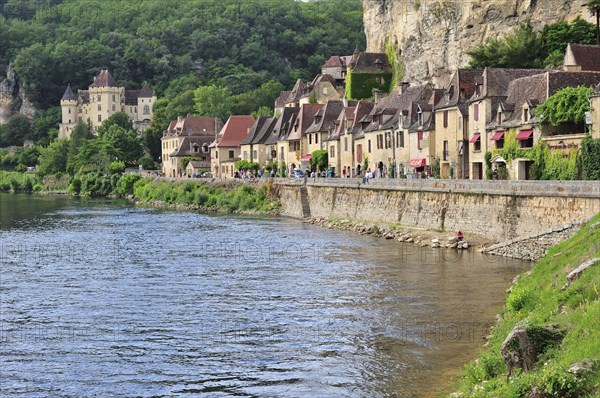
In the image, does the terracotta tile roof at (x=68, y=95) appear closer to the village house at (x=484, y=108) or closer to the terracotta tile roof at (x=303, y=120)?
the terracotta tile roof at (x=303, y=120)

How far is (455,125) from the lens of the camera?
177 feet

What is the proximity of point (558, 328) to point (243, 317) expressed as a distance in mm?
11096

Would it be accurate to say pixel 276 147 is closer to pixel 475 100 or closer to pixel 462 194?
pixel 475 100

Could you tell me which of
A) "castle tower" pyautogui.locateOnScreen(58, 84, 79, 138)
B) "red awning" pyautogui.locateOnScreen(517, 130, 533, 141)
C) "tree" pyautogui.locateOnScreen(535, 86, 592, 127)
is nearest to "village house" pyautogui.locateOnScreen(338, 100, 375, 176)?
"red awning" pyautogui.locateOnScreen(517, 130, 533, 141)

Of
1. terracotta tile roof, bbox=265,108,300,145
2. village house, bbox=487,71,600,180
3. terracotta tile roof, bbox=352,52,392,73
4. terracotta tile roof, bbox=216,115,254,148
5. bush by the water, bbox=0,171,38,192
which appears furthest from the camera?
bush by the water, bbox=0,171,38,192

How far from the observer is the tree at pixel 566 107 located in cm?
4059

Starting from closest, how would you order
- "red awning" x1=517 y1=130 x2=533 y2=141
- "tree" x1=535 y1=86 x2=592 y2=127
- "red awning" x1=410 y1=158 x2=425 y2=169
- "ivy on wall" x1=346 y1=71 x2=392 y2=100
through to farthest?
"tree" x1=535 y1=86 x2=592 y2=127
"red awning" x1=517 y1=130 x2=533 y2=141
"red awning" x1=410 y1=158 x2=425 y2=169
"ivy on wall" x1=346 y1=71 x2=392 y2=100

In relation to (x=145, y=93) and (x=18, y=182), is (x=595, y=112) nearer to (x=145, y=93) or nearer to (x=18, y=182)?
(x=18, y=182)

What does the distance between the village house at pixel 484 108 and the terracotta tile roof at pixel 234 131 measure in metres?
51.0

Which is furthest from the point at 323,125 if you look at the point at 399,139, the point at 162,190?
the point at 162,190

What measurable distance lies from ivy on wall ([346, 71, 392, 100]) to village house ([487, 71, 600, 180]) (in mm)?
44359

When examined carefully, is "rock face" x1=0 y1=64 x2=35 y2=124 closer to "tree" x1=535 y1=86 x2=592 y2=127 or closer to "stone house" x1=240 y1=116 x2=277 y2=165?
"stone house" x1=240 y1=116 x2=277 y2=165

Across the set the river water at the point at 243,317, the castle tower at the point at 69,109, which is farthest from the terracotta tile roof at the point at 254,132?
the castle tower at the point at 69,109

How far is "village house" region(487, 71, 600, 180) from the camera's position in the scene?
1690 inches
